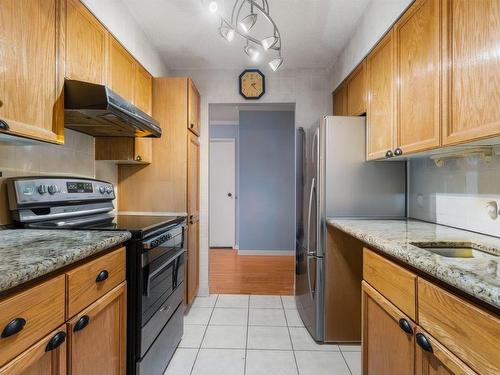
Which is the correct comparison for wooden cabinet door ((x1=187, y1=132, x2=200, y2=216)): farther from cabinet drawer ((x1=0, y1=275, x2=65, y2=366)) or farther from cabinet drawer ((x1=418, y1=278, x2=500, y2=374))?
cabinet drawer ((x1=418, y1=278, x2=500, y2=374))

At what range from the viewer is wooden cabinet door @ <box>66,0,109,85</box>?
136 cm

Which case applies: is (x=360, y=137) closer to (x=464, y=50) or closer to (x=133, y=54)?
(x=464, y=50)

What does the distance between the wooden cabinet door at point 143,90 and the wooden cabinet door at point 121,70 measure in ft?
0.21

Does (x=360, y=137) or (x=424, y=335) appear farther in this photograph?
(x=360, y=137)

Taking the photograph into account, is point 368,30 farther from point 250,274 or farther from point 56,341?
point 250,274

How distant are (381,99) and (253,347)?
6.28ft

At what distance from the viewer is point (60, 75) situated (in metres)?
1.29

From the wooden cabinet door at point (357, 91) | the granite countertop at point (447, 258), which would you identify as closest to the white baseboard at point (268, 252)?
the wooden cabinet door at point (357, 91)

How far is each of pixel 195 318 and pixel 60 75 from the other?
6.72 feet

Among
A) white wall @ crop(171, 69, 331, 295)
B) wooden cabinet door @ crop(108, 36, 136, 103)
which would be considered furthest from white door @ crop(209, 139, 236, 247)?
wooden cabinet door @ crop(108, 36, 136, 103)

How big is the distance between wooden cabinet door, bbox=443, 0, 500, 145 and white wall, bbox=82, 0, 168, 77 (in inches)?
70.1

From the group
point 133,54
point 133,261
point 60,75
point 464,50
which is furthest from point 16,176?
point 464,50

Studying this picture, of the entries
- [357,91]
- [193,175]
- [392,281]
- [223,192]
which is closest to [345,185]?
[357,91]

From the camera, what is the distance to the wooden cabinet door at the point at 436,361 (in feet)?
2.40
